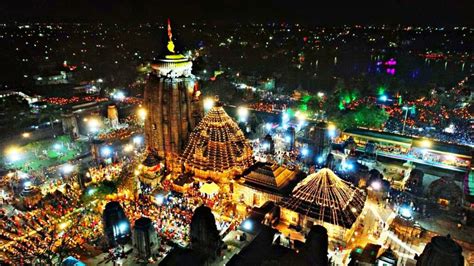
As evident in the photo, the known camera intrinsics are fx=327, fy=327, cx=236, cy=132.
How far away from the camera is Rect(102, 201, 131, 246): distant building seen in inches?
779

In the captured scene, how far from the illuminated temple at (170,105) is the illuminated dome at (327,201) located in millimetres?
11842

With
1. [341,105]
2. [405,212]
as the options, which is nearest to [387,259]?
[405,212]

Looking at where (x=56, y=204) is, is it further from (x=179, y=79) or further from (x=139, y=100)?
(x=139, y=100)

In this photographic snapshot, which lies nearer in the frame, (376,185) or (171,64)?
(376,185)

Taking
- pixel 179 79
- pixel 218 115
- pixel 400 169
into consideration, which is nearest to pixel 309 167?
pixel 400 169

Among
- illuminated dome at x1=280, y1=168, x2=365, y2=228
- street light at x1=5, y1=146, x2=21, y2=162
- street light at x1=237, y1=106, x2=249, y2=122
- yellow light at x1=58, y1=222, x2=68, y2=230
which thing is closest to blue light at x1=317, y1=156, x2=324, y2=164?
illuminated dome at x1=280, y1=168, x2=365, y2=228

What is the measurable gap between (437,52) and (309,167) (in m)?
127

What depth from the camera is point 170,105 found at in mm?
27766

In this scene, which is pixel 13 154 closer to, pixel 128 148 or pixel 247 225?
pixel 128 148

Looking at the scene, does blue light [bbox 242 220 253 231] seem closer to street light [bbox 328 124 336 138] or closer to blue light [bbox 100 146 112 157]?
street light [bbox 328 124 336 138]

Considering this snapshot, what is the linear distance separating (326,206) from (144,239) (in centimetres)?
1103

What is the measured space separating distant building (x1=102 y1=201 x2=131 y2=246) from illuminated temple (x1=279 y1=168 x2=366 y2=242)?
33.0ft

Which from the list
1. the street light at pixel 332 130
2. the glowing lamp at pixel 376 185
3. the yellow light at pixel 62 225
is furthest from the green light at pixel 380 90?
the yellow light at pixel 62 225

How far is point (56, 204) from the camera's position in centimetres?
2395
